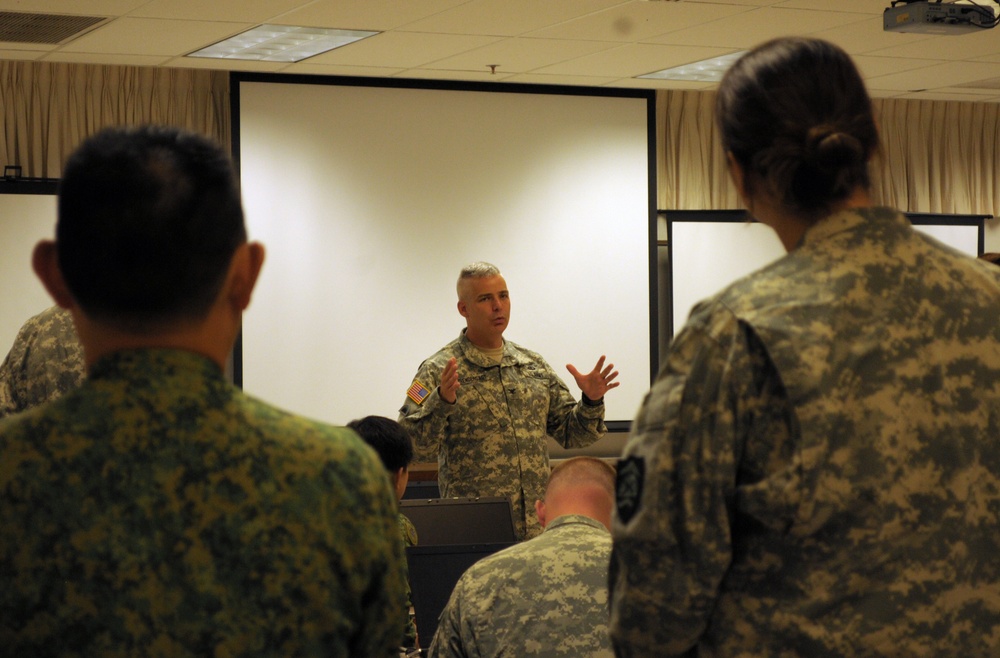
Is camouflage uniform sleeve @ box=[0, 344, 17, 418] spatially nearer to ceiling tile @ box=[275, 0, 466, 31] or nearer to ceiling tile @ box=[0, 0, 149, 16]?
ceiling tile @ box=[0, 0, 149, 16]

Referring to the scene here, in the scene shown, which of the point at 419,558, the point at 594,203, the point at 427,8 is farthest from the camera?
the point at 594,203

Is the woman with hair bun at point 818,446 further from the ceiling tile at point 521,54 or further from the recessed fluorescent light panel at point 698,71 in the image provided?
the recessed fluorescent light panel at point 698,71

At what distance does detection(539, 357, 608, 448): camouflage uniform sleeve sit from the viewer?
4.98 m

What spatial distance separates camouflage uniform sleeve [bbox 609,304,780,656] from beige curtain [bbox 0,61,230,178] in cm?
631

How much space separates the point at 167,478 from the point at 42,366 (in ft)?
8.01

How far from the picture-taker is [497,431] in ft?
16.4

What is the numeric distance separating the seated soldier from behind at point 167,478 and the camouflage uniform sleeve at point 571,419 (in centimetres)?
389

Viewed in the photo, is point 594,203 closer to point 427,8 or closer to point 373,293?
point 373,293

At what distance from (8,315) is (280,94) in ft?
6.70

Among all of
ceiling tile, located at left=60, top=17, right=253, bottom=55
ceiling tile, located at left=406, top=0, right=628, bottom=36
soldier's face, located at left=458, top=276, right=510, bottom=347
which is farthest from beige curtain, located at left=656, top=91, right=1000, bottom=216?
soldier's face, located at left=458, top=276, right=510, bottom=347

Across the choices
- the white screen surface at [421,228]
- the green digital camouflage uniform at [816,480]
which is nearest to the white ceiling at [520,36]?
the white screen surface at [421,228]

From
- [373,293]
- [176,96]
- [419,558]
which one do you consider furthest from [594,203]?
[419,558]

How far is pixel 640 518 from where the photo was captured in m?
1.34

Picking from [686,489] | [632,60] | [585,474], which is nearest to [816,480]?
[686,489]
